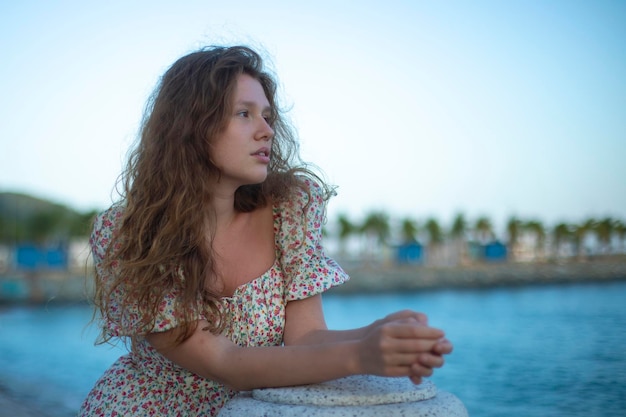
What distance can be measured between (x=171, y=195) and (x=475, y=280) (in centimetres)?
3835

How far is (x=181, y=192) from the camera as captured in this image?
1.75 metres

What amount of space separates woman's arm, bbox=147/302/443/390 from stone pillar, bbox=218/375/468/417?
4cm

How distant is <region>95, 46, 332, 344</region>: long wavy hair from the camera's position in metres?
1.60

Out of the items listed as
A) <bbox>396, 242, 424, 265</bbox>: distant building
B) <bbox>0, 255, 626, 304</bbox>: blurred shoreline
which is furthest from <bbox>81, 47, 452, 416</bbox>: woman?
<bbox>396, 242, 424, 265</bbox>: distant building

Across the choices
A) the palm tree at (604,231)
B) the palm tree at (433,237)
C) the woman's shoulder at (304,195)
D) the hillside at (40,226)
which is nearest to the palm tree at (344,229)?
the palm tree at (433,237)

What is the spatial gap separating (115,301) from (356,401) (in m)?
0.77

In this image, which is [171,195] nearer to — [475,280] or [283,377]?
[283,377]

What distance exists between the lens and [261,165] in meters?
1.74

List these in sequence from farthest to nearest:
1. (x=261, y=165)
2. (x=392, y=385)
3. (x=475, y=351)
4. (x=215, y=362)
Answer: (x=475, y=351) < (x=261, y=165) < (x=215, y=362) < (x=392, y=385)

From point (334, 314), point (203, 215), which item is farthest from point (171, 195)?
point (334, 314)

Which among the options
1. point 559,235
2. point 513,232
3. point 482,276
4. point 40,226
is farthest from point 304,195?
point 513,232

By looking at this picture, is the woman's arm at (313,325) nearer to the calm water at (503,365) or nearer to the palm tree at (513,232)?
the calm water at (503,365)

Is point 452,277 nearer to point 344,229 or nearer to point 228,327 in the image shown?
point 344,229

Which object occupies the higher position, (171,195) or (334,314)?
(171,195)
